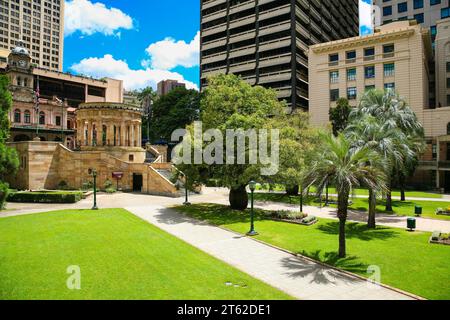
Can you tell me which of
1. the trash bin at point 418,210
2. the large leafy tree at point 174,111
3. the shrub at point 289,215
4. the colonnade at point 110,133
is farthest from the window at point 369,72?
the shrub at point 289,215

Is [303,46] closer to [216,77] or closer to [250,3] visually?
[250,3]

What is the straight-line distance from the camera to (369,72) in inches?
2153

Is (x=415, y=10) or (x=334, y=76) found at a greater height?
(x=415, y=10)

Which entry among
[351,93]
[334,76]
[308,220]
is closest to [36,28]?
[334,76]

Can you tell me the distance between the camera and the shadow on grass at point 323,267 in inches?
483

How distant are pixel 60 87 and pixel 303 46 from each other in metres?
59.5

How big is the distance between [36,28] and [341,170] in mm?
133544

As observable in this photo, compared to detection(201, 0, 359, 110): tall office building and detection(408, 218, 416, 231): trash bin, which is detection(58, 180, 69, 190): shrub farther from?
detection(408, 218, 416, 231): trash bin

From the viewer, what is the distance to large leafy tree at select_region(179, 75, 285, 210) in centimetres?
2392

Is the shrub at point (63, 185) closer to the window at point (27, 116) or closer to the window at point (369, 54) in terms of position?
the window at point (27, 116)

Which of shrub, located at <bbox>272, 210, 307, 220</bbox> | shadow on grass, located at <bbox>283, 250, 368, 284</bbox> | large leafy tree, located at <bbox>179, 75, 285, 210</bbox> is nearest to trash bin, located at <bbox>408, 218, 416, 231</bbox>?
shrub, located at <bbox>272, 210, 307, 220</bbox>

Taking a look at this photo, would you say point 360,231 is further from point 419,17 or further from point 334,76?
point 419,17

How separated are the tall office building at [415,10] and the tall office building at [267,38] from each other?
13380 millimetres

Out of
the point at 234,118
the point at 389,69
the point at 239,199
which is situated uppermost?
the point at 389,69
